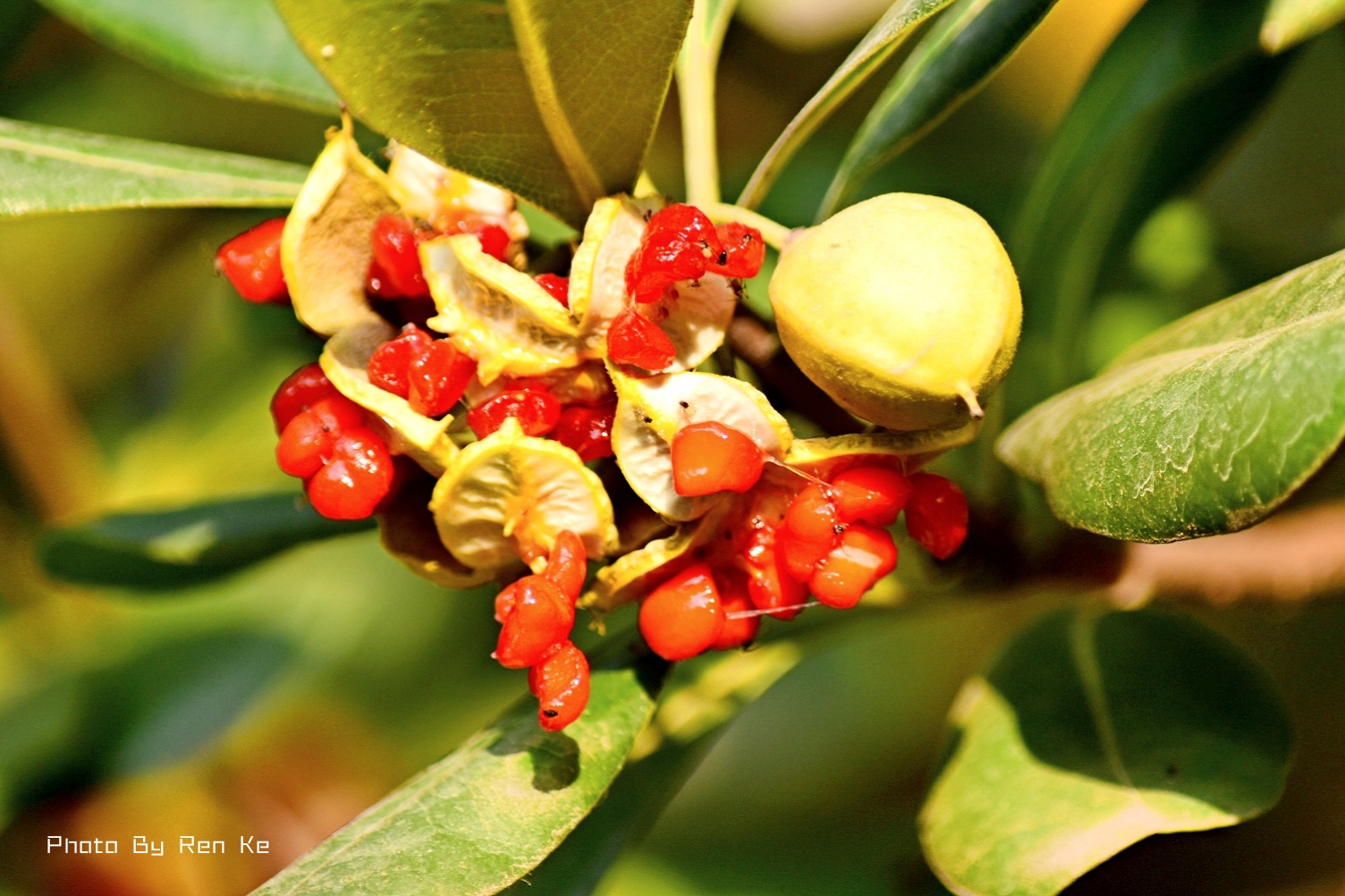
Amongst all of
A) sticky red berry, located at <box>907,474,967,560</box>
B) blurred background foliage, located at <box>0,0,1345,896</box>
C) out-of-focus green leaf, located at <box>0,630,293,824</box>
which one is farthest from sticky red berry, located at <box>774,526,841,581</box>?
out-of-focus green leaf, located at <box>0,630,293,824</box>

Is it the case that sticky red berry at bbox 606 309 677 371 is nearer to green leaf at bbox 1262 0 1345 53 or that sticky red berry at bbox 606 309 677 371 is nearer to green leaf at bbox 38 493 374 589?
green leaf at bbox 1262 0 1345 53

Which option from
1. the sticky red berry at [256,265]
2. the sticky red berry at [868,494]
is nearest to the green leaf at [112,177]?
the sticky red berry at [256,265]

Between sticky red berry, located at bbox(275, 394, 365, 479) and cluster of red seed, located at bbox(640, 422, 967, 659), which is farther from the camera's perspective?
sticky red berry, located at bbox(275, 394, 365, 479)

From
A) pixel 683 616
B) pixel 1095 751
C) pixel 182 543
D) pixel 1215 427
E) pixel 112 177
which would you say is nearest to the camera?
pixel 1215 427

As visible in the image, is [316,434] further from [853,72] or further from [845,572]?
[853,72]

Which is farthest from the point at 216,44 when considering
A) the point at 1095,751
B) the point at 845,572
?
the point at 1095,751

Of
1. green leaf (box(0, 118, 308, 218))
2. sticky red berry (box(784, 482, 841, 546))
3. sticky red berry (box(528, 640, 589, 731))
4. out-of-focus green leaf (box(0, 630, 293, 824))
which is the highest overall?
green leaf (box(0, 118, 308, 218))
